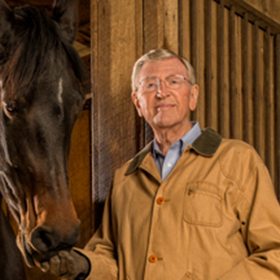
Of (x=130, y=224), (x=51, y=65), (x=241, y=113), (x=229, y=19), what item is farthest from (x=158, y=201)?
(x=229, y=19)

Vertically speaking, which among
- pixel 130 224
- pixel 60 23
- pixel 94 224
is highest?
pixel 60 23

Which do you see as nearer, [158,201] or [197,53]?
[158,201]

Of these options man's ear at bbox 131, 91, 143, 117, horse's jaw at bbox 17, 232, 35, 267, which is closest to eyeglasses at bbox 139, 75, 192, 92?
man's ear at bbox 131, 91, 143, 117

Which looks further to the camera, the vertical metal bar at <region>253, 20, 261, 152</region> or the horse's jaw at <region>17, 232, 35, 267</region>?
the vertical metal bar at <region>253, 20, 261, 152</region>

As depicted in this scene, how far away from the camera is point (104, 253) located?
1.50m

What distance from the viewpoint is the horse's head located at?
1017 millimetres

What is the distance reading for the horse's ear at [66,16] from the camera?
126 centimetres

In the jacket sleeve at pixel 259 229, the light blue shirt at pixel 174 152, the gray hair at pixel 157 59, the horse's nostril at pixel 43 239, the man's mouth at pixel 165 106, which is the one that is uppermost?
the gray hair at pixel 157 59

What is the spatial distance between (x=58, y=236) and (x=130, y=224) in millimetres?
484

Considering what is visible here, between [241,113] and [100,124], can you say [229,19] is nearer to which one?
[241,113]

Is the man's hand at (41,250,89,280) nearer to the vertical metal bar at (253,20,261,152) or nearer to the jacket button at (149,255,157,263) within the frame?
the jacket button at (149,255,157,263)

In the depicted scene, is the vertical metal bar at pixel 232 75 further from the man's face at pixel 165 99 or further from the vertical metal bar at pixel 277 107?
the man's face at pixel 165 99

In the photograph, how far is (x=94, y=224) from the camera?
68.7 inches

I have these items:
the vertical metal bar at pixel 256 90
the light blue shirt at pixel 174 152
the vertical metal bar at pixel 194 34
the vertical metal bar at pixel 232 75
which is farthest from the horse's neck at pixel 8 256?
the vertical metal bar at pixel 256 90
